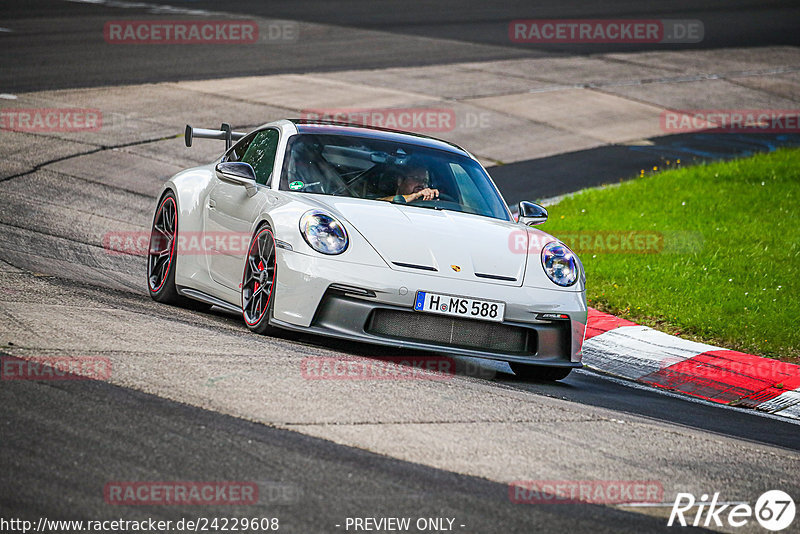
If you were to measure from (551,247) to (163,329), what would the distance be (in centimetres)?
251

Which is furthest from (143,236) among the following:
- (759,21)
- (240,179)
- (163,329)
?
(759,21)

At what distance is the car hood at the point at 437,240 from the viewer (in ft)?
21.9

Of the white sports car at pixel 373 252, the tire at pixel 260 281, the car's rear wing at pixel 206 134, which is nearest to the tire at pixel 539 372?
the white sports car at pixel 373 252

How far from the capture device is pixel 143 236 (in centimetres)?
1077

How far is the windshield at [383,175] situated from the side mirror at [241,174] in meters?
0.21

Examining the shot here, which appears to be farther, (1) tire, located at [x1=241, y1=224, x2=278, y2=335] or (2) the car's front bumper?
(1) tire, located at [x1=241, y1=224, x2=278, y2=335]

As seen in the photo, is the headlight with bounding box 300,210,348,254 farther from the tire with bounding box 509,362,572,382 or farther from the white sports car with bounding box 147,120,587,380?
the tire with bounding box 509,362,572,382

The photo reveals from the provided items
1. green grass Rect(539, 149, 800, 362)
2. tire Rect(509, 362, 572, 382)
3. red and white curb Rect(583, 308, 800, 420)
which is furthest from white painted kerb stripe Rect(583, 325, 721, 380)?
tire Rect(509, 362, 572, 382)

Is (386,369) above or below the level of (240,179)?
below

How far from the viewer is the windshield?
754 centimetres

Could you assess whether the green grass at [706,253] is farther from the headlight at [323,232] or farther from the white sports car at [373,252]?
the headlight at [323,232]

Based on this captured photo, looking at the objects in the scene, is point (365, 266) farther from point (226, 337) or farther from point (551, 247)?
point (551, 247)

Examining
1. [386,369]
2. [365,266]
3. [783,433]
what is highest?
[365,266]

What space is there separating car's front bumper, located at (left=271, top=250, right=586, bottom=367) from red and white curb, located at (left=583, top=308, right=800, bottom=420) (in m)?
1.76
